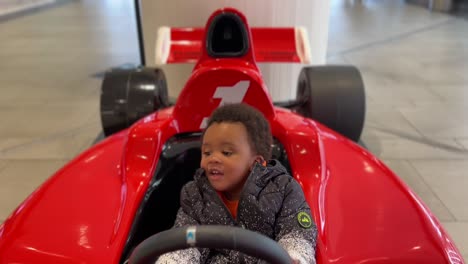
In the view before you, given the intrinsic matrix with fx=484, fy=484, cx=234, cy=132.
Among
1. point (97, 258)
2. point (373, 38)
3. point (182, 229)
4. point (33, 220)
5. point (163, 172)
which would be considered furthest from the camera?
point (373, 38)

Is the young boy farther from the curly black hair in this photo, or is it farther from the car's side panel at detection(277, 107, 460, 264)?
the car's side panel at detection(277, 107, 460, 264)

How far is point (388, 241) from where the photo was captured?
1186mm

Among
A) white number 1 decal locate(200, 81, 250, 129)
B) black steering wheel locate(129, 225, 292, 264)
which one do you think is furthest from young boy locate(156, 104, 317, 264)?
white number 1 decal locate(200, 81, 250, 129)

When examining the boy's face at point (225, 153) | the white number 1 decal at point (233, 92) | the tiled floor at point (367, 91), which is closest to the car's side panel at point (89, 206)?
the white number 1 decal at point (233, 92)

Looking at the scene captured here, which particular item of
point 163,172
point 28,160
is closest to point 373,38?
point 28,160

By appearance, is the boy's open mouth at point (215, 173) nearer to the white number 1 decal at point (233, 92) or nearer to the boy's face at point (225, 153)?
the boy's face at point (225, 153)

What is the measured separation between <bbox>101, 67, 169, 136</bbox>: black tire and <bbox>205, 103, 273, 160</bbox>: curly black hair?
1.03 metres

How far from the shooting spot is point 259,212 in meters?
1.12

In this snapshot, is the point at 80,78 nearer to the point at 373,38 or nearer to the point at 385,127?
the point at 385,127

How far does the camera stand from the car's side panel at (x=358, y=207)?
3.80ft

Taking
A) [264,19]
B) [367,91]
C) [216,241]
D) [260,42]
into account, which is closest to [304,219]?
[216,241]

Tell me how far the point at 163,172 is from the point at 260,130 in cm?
44

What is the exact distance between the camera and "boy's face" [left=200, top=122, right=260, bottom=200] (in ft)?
3.68

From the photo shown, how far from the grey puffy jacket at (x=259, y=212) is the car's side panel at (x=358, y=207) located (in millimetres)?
104
